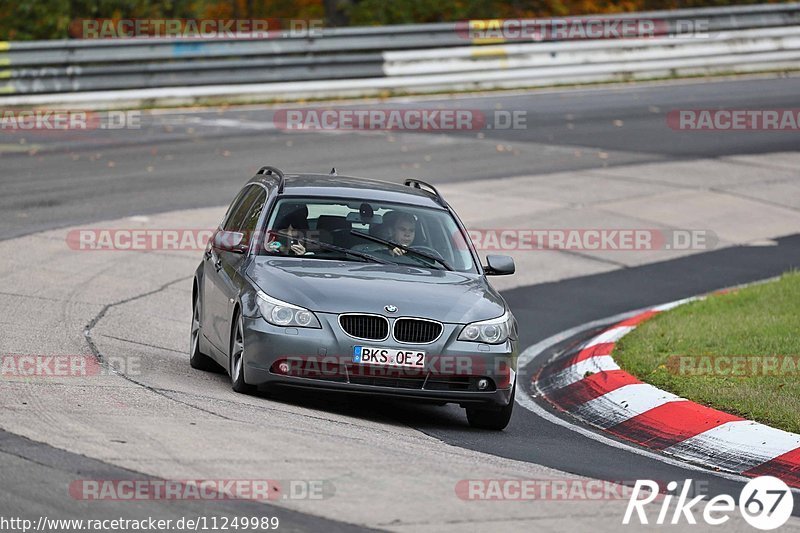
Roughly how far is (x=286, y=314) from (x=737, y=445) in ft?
9.96

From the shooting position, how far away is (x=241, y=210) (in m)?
11.4

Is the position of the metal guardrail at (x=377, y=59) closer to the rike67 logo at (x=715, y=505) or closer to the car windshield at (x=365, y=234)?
the car windshield at (x=365, y=234)

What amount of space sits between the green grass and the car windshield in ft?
6.32

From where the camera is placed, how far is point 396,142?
23188 millimetres

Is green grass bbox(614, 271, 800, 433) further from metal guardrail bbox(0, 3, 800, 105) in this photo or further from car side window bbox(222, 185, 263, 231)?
metal guardrail bbox(0, 3, 800, 105)

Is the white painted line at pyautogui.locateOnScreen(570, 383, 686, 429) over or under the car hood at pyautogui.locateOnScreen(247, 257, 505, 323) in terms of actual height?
under

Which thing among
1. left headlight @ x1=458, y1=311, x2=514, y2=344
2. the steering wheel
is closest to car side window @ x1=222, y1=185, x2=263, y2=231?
the steering wheel

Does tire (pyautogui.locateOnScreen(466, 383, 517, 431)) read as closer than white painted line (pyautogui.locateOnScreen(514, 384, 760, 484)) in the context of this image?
No

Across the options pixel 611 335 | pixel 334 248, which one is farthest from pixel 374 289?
pixel 611 335

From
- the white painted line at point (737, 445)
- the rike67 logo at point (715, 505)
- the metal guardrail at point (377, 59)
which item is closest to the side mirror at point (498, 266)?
the white painted line at point (737, 445)

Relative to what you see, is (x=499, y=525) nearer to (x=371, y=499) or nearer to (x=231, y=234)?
(x=371, y=499)

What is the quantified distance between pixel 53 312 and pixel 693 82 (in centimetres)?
2061

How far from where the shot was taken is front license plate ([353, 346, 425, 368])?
916 centimetres

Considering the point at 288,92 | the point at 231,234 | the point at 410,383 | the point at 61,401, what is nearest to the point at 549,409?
the point at 410,383
